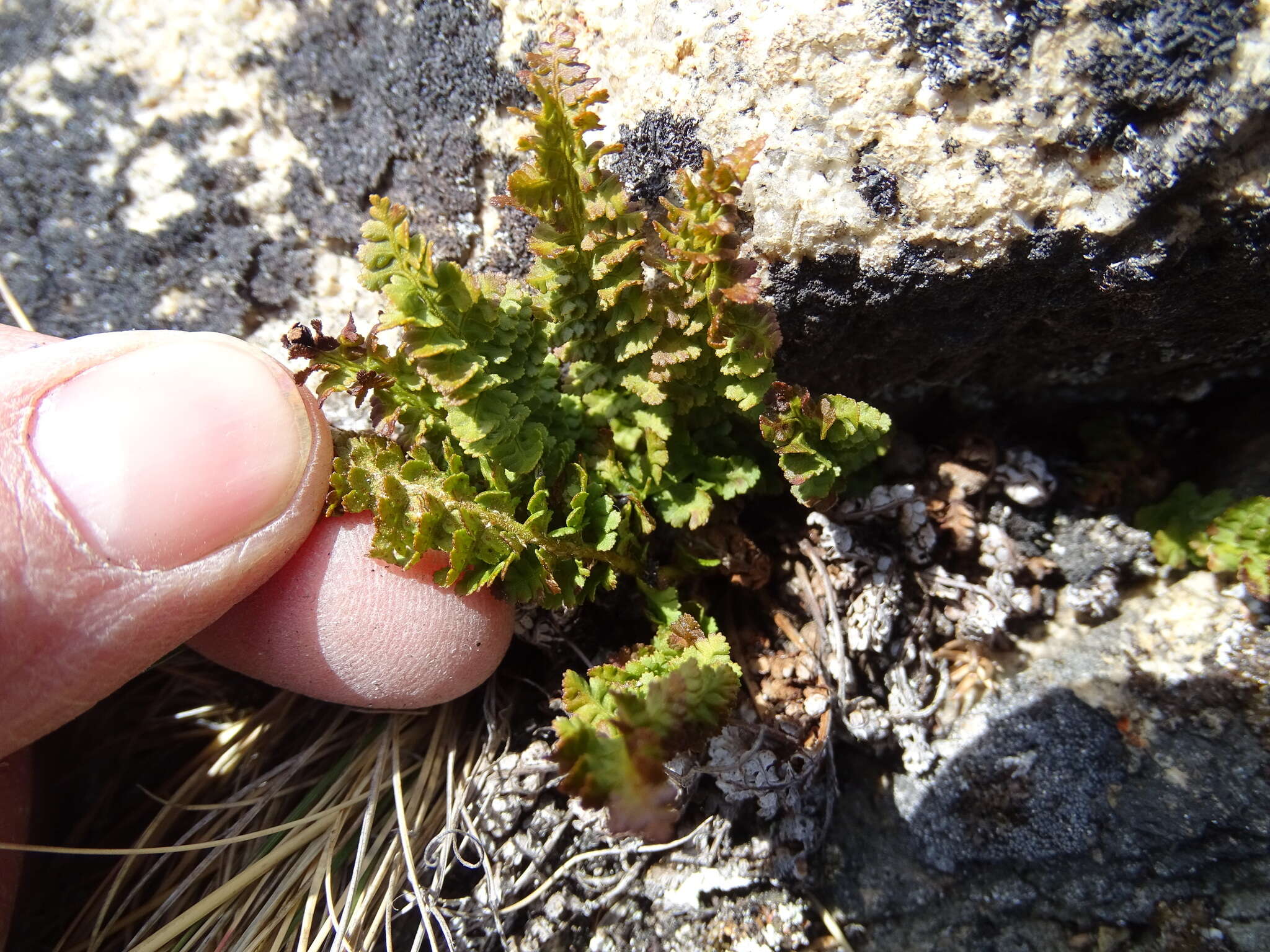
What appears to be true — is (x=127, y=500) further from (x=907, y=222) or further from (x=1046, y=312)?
(x=1046, y=312)

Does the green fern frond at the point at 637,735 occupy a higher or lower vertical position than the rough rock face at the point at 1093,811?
higher

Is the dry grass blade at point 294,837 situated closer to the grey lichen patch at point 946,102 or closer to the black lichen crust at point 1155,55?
the grey lichen patch at point 946,102

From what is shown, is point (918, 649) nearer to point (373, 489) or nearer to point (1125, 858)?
point (1125, 858)

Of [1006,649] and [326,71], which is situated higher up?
[326,71]

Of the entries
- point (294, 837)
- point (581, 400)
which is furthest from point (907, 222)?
point (294, 837)

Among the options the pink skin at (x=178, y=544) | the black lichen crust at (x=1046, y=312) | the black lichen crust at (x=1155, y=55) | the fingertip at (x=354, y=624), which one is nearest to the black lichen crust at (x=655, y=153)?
the black lichen crust at (x=1046, y=312)

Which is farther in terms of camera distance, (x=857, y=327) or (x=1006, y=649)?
(x=1006, y=649)

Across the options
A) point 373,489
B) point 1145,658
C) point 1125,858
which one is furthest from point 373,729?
point 1145,658

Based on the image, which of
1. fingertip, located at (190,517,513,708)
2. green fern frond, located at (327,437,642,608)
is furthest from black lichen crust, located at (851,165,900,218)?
fingertip, located at (190,517,513,708)
